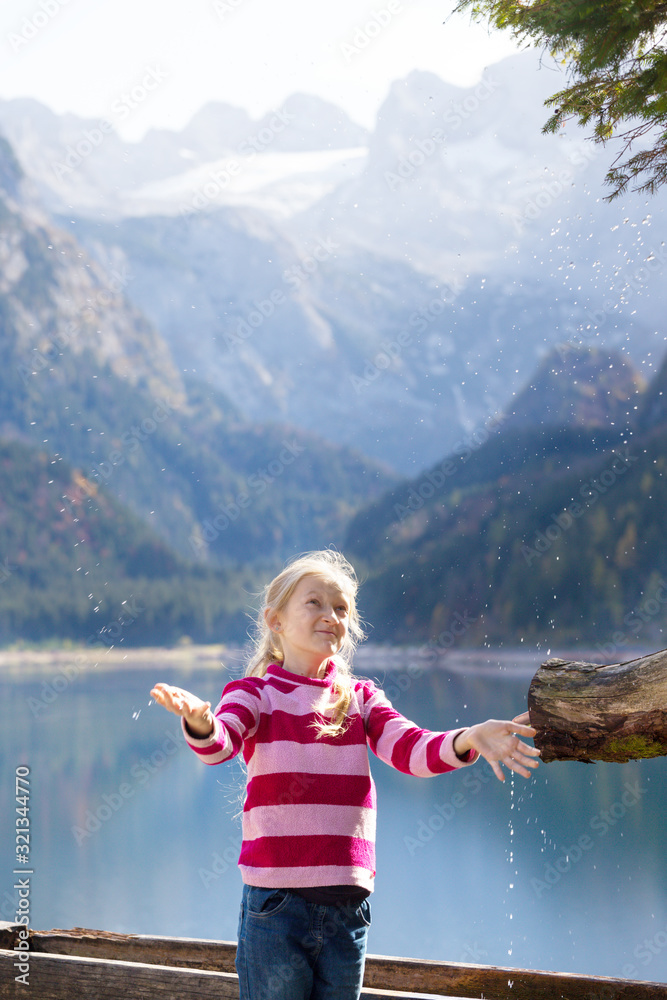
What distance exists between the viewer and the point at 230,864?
1406 cm

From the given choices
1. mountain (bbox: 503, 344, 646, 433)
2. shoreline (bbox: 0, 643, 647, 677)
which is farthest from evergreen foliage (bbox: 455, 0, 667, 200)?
mountain (bbox: 503, 344, 646, 433)

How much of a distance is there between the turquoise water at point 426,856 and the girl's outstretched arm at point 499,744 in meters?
1.58

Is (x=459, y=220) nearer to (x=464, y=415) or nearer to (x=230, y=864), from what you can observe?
(x=464, y=415)

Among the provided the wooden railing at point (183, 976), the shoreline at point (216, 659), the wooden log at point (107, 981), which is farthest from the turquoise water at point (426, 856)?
the shoreline at point (216, 659)

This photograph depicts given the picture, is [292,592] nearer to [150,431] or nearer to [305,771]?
[305,771]

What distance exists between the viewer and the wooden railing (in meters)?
2.08

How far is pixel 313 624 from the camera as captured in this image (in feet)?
5.75

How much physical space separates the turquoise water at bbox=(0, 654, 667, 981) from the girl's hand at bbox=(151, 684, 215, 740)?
155 centimetres

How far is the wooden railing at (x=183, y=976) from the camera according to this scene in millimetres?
2076

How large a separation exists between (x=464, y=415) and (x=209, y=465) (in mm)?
19695

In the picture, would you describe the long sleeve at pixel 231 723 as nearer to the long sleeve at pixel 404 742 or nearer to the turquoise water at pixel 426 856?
the long sleeve at pixel 404 742

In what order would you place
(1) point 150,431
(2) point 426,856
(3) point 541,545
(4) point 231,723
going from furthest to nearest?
(1) point 150,431, (3) point 541,545, (2) point 426,856, (4) point 231,723

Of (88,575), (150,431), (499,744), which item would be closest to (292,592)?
(499,744)

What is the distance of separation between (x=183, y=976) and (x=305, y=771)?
2.58ft
